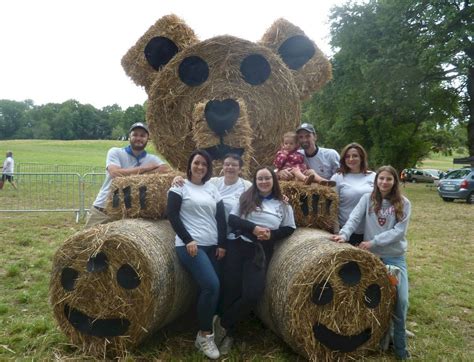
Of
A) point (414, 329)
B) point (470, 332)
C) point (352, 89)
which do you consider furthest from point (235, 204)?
point (352, 89)

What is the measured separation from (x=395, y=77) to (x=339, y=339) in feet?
63.5

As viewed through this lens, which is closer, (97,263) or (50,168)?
(97,263)

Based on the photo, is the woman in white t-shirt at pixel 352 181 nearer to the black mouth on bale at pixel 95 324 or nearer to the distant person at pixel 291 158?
the distant person at pixel 291 158

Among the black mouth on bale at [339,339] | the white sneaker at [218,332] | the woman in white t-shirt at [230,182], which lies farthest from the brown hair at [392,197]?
the white sneaker at [218,332]

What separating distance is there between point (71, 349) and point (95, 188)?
13446mm

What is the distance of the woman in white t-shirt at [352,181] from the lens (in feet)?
13.6

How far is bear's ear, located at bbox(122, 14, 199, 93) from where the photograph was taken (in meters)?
4.54

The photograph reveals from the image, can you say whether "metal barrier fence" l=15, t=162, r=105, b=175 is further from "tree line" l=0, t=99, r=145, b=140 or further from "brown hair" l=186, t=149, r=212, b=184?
"tree line" l=0, t=99, r=145, b=140

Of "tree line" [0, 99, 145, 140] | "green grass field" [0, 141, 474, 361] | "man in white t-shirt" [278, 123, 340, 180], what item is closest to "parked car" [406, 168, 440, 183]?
"green grass field" [0, 141, 474, 361]

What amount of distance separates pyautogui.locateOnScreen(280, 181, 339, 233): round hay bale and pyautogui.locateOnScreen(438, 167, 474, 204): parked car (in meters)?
16.9

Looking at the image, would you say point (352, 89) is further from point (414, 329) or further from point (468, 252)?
point (414, 329)

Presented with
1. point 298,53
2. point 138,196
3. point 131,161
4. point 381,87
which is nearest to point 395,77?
point 381,87

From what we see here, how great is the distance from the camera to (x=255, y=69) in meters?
4.36

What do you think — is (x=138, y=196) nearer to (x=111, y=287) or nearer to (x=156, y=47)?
(x=111, y=287)
